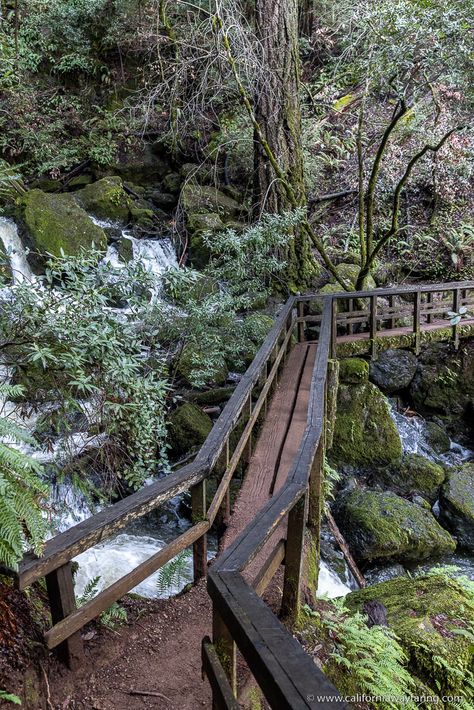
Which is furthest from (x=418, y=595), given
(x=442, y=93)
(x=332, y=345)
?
(x=442, y=93)

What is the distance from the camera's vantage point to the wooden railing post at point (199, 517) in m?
3.20

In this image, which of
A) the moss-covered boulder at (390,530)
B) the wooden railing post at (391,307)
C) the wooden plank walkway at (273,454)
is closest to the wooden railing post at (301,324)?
the wooden railing post at (391,307)

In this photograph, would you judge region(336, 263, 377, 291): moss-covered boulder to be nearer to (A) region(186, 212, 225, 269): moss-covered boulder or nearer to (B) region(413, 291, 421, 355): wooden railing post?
(B) region(413, 291, 421, 355): wooden railing post

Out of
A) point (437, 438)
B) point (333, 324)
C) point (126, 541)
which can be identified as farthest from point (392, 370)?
point (126, 541)

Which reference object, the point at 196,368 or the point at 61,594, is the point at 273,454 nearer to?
the point at 61,594

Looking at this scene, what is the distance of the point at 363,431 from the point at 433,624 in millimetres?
5507

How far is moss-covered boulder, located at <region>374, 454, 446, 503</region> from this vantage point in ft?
27.6

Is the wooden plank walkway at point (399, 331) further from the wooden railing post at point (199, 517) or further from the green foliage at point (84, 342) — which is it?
the wooden railing post at point (199, 517)

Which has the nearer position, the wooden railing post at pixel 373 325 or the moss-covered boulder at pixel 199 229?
the wooden railing post at pixel 373 325

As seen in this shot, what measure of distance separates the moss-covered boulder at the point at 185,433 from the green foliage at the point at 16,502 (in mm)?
4869

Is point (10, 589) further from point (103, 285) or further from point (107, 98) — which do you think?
point (107, 98)

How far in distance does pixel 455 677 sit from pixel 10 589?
2.91 m

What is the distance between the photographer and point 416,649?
3.33 metres

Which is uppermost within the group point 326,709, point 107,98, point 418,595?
point 107,98
